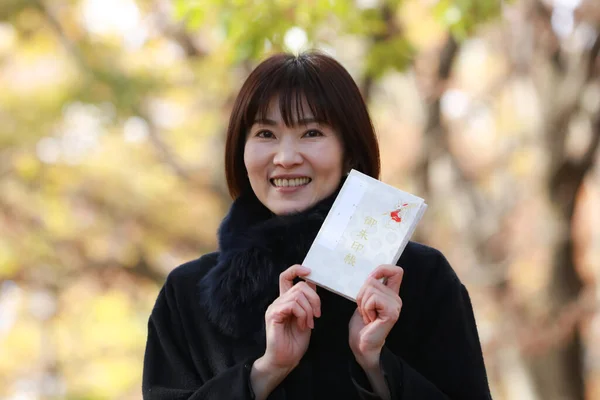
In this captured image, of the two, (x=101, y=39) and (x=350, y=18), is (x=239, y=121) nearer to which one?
(x=350, y=18)

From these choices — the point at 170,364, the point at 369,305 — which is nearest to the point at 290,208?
the point at 369,305

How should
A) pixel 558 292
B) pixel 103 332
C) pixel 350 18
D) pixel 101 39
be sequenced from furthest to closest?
pixel 103 332
pixel 101 39
pixel 558 292
pixel 350 18

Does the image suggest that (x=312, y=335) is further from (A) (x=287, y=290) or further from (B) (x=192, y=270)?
(B) (x=192, y=270)

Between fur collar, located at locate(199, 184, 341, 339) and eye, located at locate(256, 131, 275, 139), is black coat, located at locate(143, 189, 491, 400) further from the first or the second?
eye, located at locate(256, 131, 275, 139)

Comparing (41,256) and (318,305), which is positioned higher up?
→ (41,256)

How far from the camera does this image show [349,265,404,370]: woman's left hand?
1924 millimetres

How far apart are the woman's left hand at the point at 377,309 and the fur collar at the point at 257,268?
0.27m

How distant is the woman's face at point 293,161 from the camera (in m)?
2.15

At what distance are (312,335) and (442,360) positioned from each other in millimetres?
328

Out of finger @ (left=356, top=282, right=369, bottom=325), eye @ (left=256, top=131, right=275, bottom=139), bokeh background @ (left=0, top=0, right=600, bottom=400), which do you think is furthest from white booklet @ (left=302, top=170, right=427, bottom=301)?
bokeh background @ (left=0, top=0, right=600, bottom=400)

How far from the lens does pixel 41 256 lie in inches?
365

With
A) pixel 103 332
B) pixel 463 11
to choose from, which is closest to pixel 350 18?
pixel 463 11

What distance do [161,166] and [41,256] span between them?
1.67m

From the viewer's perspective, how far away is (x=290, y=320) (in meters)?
2.02
